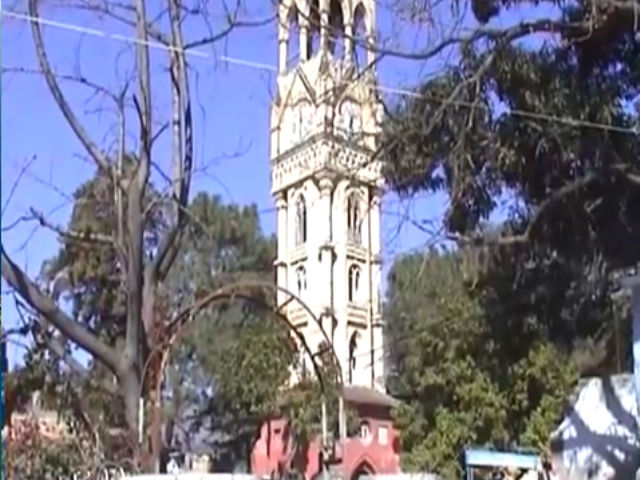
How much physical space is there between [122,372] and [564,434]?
7.11 meters

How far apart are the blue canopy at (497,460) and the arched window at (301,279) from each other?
34.9 metres

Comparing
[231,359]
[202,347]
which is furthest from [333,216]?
[231,359]

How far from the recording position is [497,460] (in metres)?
17.1

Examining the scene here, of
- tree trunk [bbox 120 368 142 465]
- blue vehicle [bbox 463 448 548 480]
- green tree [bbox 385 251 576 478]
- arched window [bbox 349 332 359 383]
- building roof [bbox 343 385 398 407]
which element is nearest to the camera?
tree trunk [bbox 120 368 142 465]

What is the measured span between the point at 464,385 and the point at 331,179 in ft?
17.3

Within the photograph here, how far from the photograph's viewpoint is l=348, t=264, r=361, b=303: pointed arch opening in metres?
52.2

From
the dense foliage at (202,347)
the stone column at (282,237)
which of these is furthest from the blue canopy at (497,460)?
the stone column at (282,237)

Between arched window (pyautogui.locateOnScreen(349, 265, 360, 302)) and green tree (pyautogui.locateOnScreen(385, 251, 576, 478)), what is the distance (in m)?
25.0

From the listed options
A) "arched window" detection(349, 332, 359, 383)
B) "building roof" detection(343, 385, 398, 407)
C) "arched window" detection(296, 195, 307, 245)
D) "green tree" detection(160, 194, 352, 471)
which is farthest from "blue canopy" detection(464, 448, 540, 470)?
"arched window" detection(296, 195, 307, 245)

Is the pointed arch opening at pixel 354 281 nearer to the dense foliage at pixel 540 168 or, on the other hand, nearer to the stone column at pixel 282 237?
the stone column at pixel 282 237

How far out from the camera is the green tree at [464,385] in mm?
20156

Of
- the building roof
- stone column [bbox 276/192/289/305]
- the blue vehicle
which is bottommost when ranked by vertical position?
the blue vehicle

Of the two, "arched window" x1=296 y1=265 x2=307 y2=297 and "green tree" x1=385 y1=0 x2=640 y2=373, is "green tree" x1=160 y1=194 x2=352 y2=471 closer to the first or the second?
"arched window" x1=296 y1=265 x2=307 y2=297

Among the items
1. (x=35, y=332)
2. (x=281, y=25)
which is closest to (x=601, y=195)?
(x=281, y=25)
